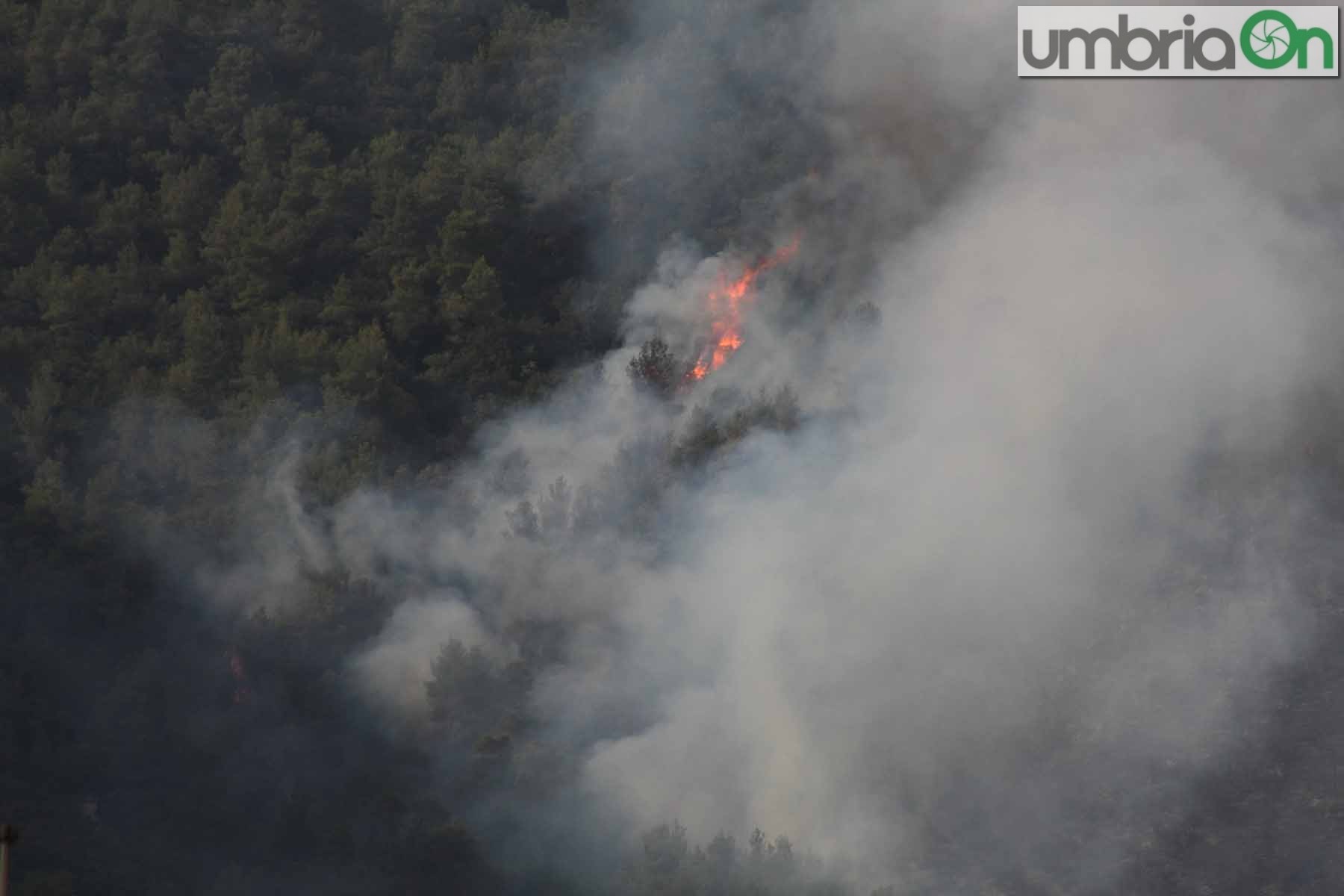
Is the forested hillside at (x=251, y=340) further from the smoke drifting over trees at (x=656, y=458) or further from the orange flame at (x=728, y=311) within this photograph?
the orange flame at (x=728, y=311)

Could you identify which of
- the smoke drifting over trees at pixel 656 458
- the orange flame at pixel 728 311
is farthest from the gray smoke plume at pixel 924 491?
the orange flame at pixel 728 311

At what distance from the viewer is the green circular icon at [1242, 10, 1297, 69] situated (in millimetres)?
50031

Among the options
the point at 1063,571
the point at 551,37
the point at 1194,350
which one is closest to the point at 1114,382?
the point at 1194,350

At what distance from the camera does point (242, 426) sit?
150 feet

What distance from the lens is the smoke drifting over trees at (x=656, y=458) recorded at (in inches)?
1422

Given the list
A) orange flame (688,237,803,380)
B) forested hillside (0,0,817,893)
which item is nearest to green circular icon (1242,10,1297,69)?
orange flame (688,237,803,380)

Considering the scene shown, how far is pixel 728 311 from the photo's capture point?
163ft

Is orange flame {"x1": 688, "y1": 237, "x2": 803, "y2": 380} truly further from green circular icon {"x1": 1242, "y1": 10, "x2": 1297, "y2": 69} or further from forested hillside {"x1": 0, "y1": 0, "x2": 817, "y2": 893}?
green circular icon {"x1": 1242, "y1": 10, "x2": 1297, "y2": 69}

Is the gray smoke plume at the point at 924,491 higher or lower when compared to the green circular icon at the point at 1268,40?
lower

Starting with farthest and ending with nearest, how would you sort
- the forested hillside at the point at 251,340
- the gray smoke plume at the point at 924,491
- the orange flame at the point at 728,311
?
the orange flame at the point at 728,311
the forested hillside at the point at 251,340
the gray smoke plume at the point at 924,491

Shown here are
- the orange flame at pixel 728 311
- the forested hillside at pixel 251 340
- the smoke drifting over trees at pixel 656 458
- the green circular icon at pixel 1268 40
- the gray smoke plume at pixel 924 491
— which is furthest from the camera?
the green circular icon at pixel 1268 40

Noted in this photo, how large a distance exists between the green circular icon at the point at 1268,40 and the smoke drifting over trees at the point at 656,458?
22.6 inches

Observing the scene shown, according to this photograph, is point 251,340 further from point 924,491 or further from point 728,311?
point 924,491

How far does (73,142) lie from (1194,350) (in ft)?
82.0
